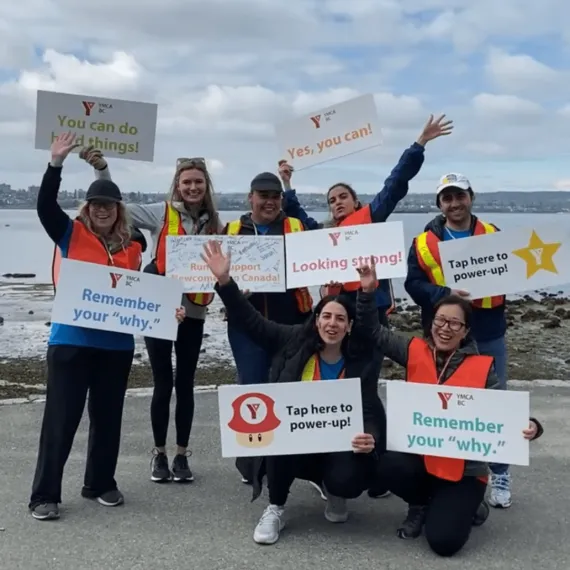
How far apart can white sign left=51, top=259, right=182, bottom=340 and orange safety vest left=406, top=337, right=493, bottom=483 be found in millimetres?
1681

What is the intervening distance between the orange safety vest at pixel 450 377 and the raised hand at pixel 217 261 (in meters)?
1.32

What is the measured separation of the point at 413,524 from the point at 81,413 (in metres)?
2.32

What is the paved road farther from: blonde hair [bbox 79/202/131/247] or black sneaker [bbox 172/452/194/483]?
blonde hair [bbox 79/202/131/247]

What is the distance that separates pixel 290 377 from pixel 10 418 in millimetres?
3677

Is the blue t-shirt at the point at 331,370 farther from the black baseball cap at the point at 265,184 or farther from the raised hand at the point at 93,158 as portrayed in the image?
the raised hand at the point at 93,158

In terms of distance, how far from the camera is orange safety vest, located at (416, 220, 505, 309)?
5488mm

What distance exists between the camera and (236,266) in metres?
5.63

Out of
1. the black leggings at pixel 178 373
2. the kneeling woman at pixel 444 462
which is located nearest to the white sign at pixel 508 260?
the kneeling woman at pixel 444 462

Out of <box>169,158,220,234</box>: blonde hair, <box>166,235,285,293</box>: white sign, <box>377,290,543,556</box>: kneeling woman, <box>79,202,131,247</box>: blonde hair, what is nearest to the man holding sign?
<box>377,290,543,556</box>: kneeling woman

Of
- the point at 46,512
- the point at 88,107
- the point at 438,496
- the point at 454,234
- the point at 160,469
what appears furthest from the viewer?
the point at 88,107

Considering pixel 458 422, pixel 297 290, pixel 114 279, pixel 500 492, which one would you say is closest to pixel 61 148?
pixel 114 279

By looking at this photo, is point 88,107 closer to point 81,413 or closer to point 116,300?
point 116,300

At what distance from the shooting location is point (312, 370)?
16.5 ft

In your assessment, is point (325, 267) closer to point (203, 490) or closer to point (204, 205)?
point (204, 205)
